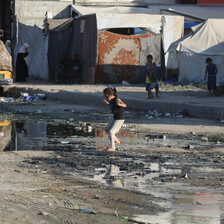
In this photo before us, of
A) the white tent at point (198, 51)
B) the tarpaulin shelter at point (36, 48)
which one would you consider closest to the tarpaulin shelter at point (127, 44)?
the white tent at point (198, 51)

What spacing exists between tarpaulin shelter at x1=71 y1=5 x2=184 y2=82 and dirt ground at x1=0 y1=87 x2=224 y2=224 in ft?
40.1

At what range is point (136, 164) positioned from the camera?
814 centimetres

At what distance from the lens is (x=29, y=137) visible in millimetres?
11031

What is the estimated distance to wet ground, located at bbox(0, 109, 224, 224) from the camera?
570cm

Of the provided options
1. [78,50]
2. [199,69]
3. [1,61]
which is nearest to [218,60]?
[199,69]

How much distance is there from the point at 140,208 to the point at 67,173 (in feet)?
6.36

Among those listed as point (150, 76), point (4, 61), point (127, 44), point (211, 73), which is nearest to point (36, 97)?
point (4, 61)

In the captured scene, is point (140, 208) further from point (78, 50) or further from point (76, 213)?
point (78, 50)

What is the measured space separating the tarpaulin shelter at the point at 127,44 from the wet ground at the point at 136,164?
1107cm

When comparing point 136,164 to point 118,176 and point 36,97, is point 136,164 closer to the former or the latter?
point 118,176

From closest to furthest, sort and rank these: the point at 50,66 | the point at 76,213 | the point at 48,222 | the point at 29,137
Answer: the point at 48,222
the point at 76,213
the point at 29,137
the point at 50,66

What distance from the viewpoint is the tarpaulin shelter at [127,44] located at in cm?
2469

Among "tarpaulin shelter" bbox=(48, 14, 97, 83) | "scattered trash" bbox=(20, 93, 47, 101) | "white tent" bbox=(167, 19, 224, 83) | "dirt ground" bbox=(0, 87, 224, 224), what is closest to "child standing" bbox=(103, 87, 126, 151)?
"dirt ground" bbox=(0, 87, 224, 224)

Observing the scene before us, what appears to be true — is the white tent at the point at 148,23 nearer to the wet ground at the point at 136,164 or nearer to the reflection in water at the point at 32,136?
the wet ground at the point at 136,164
